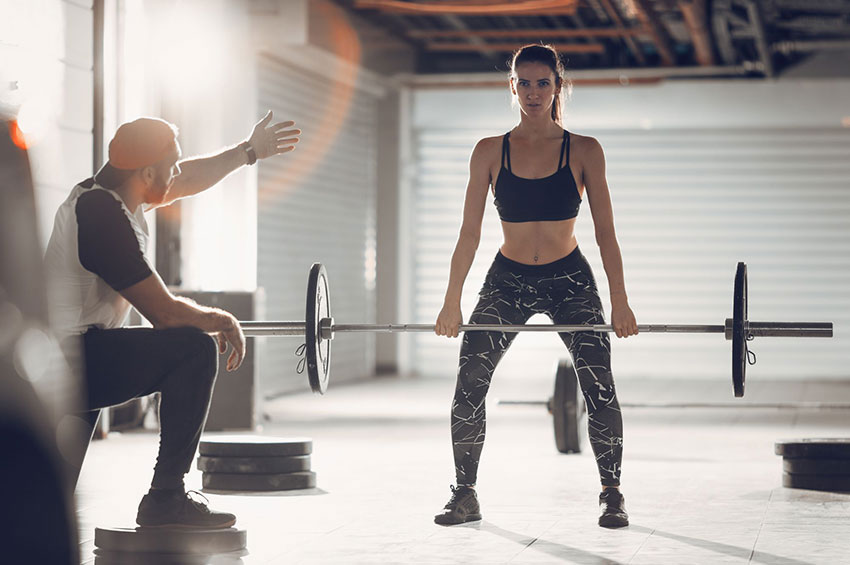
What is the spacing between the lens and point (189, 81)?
26.2 ft

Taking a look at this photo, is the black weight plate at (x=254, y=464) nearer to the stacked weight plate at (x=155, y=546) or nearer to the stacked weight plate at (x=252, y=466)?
the stacked weight plate at (x=252, y=466)

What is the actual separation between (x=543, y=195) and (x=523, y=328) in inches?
17.6

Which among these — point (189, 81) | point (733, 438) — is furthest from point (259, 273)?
point (733, 438)

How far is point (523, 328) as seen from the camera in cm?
388

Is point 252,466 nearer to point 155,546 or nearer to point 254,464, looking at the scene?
point 254,464

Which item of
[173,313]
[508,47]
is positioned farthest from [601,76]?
[173,313]

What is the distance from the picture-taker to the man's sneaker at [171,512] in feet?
11.4

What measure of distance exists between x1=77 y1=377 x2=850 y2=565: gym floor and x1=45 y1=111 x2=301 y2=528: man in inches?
13.6

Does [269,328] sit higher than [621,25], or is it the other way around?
[621,25]

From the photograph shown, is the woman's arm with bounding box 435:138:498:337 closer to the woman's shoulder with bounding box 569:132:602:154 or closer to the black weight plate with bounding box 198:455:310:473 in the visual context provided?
the woman's shoulder with bounding box 569:132:602:154

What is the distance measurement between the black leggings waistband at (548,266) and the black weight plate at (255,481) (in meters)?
1.38

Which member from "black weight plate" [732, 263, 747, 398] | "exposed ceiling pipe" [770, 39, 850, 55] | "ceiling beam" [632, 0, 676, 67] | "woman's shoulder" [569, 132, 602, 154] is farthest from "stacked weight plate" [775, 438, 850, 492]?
"exposed ceiling pipe" [770, 39, 850, 55]

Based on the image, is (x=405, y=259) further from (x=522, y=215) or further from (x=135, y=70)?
(x=522, y=215)

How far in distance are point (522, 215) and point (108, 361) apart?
1.39 m
